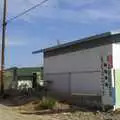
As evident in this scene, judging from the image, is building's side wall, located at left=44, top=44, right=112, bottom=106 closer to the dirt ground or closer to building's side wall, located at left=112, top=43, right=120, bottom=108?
building's side wall, located at left=112, top=43, right=120, bottom=108

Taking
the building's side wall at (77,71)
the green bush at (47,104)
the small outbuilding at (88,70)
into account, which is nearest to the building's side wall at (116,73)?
the small outbuilding at (88,70)

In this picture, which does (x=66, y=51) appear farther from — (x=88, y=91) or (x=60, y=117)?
(x=60, y=117)

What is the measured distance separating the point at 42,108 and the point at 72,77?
3519mm

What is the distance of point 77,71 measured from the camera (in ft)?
87.9

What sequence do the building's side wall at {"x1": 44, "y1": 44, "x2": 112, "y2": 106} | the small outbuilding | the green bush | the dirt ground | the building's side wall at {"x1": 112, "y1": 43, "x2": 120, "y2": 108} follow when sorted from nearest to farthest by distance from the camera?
the dirt ground → the building's side wall at {"x1": 112, "y1": 43, "x2": 120, "y2": 108} → the small outbuilding → the building's side wall at {"x1": 44, "y1": 44, "x2": 112, "y2": 106} → the green bush

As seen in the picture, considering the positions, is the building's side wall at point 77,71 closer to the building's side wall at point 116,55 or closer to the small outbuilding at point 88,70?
the small outbuilding at point 88,70

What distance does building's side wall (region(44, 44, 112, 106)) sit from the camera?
24078mm

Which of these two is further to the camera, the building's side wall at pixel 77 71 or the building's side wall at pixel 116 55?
the building's side wall at pixel 77 71

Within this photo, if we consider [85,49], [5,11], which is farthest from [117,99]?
[5,11]

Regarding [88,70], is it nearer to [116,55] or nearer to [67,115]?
[116,55]

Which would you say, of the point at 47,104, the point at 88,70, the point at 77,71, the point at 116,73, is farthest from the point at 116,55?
the point at 47,104

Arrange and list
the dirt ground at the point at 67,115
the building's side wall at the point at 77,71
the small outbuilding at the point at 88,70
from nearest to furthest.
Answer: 1. the dirt ground at the point at 67,115
2. the small outbuilding at the point at 88,70
3. the building's side wall at the point at 77,71

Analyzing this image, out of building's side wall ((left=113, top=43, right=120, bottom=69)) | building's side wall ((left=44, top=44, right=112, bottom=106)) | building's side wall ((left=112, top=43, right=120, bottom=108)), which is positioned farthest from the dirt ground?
building's side wall ((left=113, top=43, right=120, bottom=69))

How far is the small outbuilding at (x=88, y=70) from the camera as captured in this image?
73.6ft
